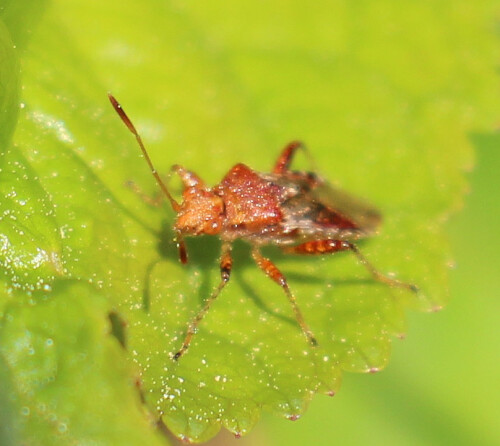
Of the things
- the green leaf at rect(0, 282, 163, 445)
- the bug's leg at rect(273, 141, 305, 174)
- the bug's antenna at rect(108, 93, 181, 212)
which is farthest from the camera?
the bug's leg at rect(273, 141, 305, 174)

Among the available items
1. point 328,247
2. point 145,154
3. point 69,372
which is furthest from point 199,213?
point 69,372

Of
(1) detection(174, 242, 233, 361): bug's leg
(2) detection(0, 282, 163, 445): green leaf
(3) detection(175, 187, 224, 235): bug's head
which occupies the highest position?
(2) detection(0, 282, 163, 445): green leaf

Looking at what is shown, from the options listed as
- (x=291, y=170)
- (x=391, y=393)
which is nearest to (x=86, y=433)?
(x=291, y=170)

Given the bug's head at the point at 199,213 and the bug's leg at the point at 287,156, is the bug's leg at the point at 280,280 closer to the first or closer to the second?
the bug's head at the point at 199,213

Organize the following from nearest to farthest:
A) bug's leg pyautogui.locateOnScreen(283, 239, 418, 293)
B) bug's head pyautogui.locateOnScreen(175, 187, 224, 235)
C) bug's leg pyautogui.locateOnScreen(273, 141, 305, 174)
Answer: bug's head pyautogui.locateOnScreen(175, 187, 224, 235) < bug's leg pyautogui.locateOnScreen(283, 239, 418, 293) < bug's leg pyautogui.locateOnScreen(273, 141, 305, 174)

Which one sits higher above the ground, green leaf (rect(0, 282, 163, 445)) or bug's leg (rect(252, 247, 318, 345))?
green leaf (rect(0, 282, 163, 445))

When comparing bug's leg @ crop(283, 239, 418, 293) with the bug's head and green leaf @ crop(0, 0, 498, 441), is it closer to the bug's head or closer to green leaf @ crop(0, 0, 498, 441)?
green leaf @ crop(0, 0, 498, 441)

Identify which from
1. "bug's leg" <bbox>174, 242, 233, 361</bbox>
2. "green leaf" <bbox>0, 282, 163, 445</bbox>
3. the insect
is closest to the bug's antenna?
the insect

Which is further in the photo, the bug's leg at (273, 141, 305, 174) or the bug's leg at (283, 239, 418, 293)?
the bug's leg at (273, 141, 305, 174)
